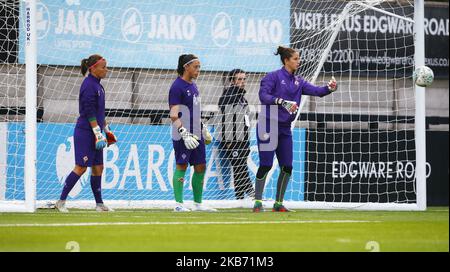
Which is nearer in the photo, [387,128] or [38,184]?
[38,184]

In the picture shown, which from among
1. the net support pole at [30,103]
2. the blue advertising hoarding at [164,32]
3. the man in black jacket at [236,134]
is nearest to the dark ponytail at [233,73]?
the man in black jacket at [236,134]

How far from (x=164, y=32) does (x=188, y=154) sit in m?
3.32

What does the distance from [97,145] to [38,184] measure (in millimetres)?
2524

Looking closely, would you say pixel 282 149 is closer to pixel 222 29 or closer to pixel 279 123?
pixel 279 123

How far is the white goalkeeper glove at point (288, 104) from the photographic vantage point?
12000mm

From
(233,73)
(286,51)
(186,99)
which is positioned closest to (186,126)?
(186,99)

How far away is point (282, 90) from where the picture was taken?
12.5 metres

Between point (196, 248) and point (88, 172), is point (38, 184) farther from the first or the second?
point (196, 248)

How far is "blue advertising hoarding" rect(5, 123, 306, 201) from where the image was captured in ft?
45.7

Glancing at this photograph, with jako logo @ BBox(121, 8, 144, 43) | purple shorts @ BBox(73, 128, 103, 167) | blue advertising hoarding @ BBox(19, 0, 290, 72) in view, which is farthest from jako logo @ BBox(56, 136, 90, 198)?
purple shorts @ BBox(73, 128, 103, 167)

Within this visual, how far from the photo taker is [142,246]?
7410 millimetres

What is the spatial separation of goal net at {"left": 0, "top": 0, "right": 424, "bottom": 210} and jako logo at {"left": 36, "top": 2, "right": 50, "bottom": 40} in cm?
2

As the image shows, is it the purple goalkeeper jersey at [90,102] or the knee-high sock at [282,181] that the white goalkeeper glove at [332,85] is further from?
the purple goalkeeper jersey at [90,102]

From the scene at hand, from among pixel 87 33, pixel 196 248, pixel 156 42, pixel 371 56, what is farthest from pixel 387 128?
pixel 196 248
